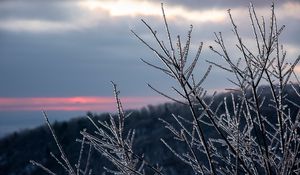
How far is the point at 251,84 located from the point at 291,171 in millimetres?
659

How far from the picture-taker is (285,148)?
390 centimetres

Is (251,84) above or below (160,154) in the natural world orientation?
above

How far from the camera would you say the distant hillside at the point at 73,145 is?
3909 cm

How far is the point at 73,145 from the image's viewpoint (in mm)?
45750

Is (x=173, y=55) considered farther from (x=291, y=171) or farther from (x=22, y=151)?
(x=22, y=151)

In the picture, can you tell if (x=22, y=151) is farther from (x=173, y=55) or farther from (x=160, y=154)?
(x=173, y=55)

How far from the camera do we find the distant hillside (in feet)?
128

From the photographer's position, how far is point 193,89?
3613 millimetres

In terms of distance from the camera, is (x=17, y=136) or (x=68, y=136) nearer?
(x=68, y=136)

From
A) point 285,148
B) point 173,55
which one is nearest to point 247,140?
point 285,148

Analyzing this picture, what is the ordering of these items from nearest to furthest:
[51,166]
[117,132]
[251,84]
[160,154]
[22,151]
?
[251,84]
[117,132]
[160,154]
[51,166]
[22,151]

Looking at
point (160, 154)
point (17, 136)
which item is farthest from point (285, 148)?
point (17, 136)

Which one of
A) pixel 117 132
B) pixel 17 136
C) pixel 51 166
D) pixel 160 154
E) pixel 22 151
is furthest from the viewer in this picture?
pixel 17 136

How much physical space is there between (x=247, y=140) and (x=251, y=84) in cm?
72
